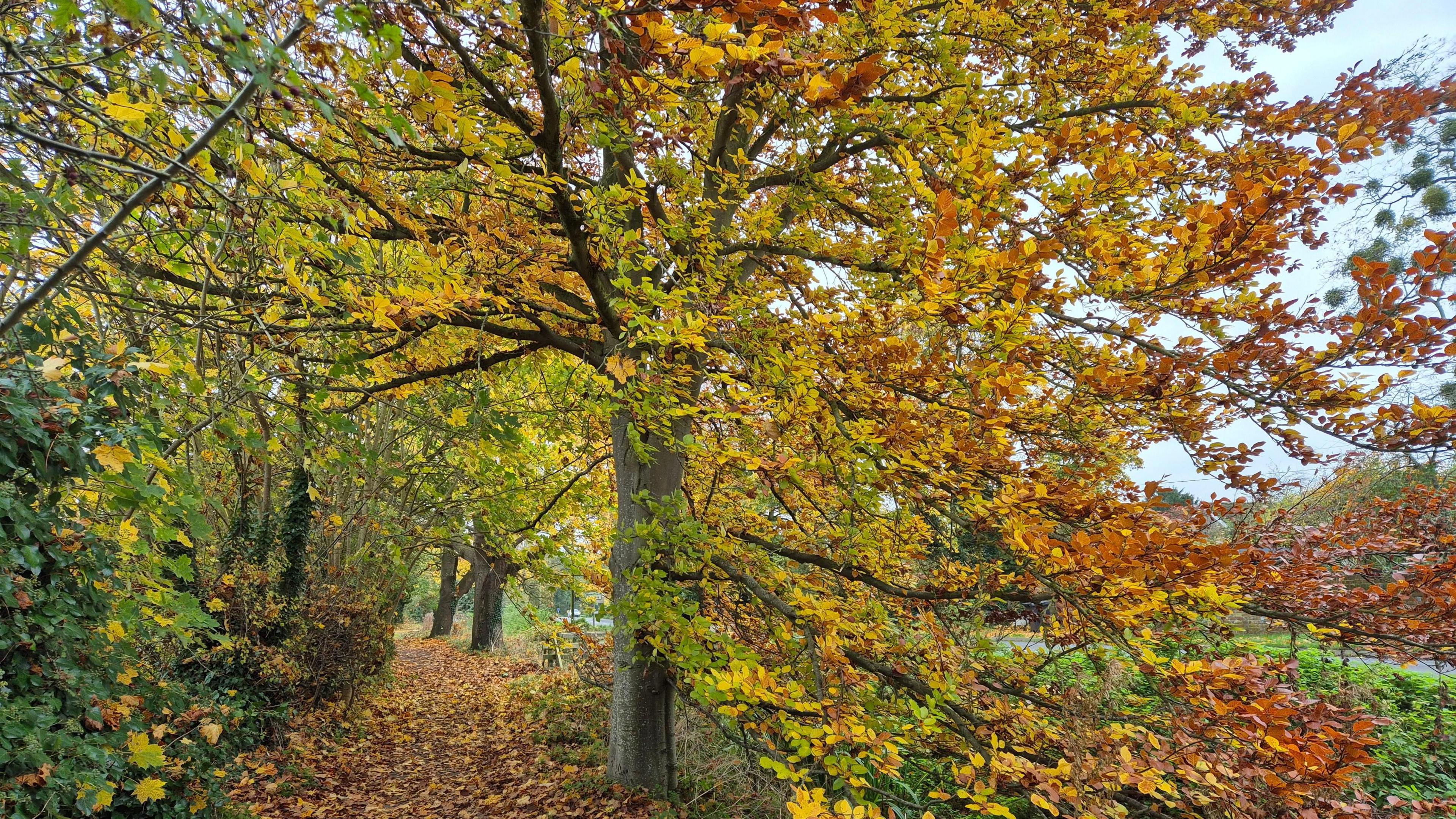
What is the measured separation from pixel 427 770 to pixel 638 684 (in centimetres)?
346

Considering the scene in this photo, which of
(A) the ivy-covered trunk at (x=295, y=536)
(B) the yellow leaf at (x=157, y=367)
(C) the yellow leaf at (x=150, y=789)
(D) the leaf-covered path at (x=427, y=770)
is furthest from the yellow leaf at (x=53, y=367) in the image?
(A) the ivy-covered trunk at (x=295, y=536)

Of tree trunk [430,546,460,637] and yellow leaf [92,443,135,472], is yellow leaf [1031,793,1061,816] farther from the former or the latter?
tree trunk [430,546,460,637]

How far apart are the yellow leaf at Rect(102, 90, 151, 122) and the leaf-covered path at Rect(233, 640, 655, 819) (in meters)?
5.31

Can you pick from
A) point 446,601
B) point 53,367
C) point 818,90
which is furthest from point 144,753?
point 446,601

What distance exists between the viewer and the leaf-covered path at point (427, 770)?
565 centimetres

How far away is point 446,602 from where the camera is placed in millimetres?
16891

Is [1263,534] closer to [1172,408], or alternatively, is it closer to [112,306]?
[1172,408]

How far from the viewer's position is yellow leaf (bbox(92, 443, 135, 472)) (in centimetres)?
176

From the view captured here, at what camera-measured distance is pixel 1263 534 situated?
10.4 feet

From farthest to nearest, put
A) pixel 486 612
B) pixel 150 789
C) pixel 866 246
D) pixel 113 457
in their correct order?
pixel 486 612 → pixel 866 246 → pixel 150 789 → pixel 113 457

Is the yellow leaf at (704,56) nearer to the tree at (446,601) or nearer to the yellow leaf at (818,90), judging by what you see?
the yellow leaf at (818,90)

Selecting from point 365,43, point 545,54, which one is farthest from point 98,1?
point 365,43

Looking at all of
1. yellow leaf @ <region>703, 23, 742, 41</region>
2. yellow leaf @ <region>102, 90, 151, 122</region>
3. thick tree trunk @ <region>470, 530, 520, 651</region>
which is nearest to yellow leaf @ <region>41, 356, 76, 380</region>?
yellow leaf @ <region>102, 90, 151, 122</region>

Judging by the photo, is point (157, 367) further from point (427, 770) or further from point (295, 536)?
point (427, 770)
